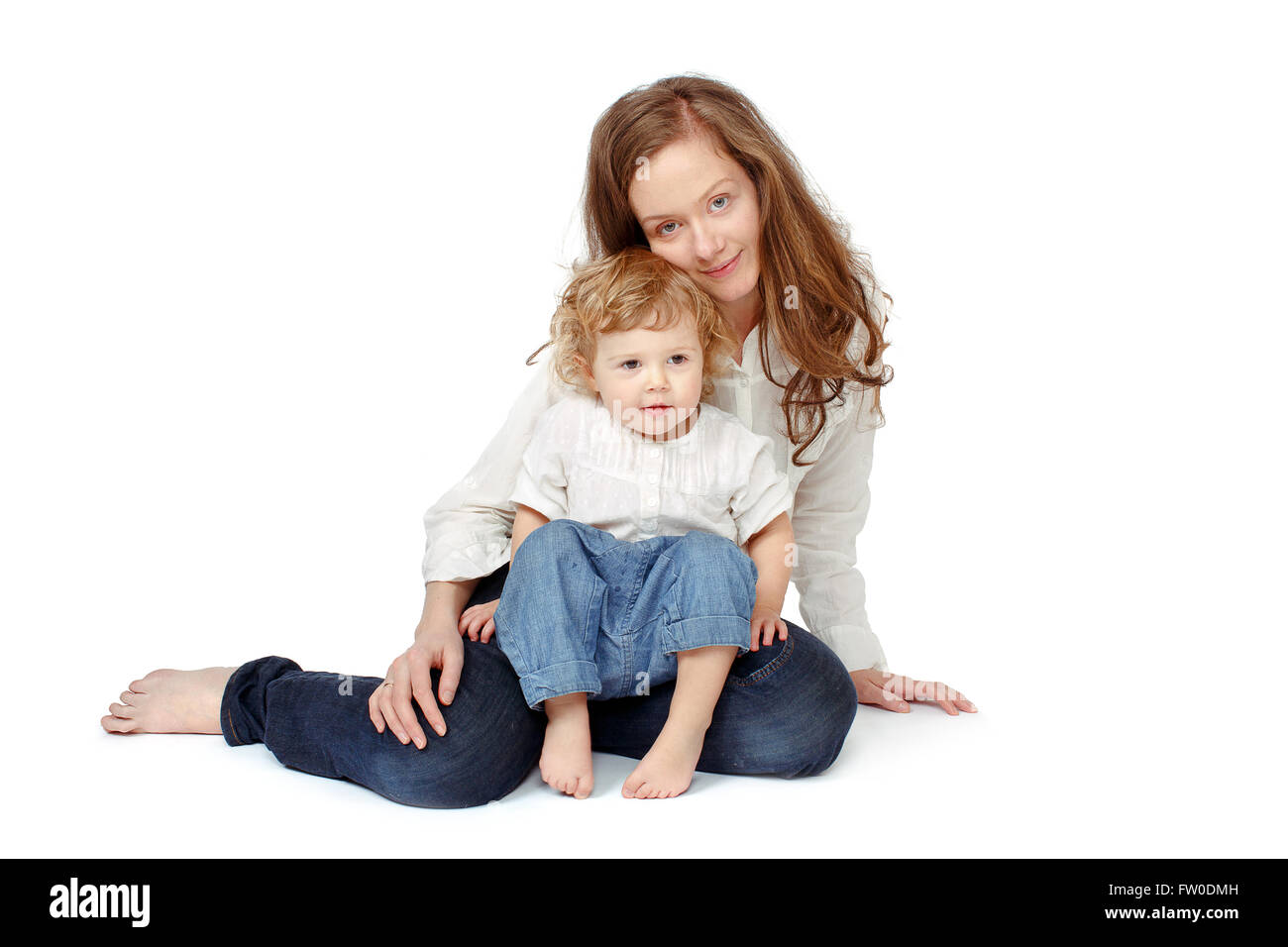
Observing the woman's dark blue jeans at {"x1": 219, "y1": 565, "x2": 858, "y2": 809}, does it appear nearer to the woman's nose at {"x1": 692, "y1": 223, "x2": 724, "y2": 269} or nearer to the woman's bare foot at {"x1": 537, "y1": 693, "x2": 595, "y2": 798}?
the woman's bare foot at {"x1": 537, "y1": 693, "x2": 595, "y2": 798}

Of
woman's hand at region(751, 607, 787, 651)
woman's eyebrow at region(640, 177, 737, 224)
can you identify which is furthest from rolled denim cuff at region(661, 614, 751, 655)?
woman's eyebrow at region(640, 177, 737, 224)

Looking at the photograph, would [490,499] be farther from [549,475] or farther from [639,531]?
[639,531]

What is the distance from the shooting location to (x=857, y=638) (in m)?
2.72

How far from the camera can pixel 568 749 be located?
2.16 meters

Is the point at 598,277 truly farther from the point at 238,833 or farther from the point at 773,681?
the point at 238,833

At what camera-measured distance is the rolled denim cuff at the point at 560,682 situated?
6.97 feet

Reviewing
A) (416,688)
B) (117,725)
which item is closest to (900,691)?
(416,688)

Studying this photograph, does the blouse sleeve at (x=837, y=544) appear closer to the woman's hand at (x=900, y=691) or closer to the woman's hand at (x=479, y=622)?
the woman's hand at (x=900, y=691)

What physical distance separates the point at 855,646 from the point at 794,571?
0.21 m

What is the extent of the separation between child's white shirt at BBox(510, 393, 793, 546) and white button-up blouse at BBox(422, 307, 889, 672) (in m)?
0.12

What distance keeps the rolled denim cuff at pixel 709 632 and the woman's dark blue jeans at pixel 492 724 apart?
0.54ft

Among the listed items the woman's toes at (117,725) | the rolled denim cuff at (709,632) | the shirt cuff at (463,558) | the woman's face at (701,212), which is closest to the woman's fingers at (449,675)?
the shirt cuff at (463,558)

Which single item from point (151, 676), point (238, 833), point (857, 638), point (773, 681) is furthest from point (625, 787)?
point (151, 676)

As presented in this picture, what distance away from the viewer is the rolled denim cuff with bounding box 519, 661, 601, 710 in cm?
212
